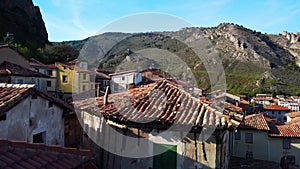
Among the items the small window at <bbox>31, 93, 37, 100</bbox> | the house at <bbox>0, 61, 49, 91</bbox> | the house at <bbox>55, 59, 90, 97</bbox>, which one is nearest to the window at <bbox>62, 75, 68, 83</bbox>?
the house at <bbox>55, 59, 90, 97</bbox>

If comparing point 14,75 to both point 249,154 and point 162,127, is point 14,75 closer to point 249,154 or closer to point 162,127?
point 162,127

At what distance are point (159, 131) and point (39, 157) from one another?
14.9 feet

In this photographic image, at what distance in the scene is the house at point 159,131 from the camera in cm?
747

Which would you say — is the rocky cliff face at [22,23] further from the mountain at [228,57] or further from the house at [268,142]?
the house at [268,142]

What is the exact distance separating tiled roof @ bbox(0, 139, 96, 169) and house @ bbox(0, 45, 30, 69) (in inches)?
763

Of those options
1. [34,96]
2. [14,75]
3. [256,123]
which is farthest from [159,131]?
[256,123]

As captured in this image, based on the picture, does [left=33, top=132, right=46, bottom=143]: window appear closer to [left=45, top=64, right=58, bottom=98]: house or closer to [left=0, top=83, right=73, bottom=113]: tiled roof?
[left=0, top=83, right=73, bottom=113]: tiled roof

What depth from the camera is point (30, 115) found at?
7695 millimetres

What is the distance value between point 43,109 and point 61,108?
3.25 feet

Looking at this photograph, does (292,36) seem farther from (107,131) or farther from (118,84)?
(107,131)

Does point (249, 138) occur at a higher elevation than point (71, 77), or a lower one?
lower

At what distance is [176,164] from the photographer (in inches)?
314

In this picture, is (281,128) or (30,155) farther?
(281,128)

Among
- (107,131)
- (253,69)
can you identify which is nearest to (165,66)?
(253,69)
